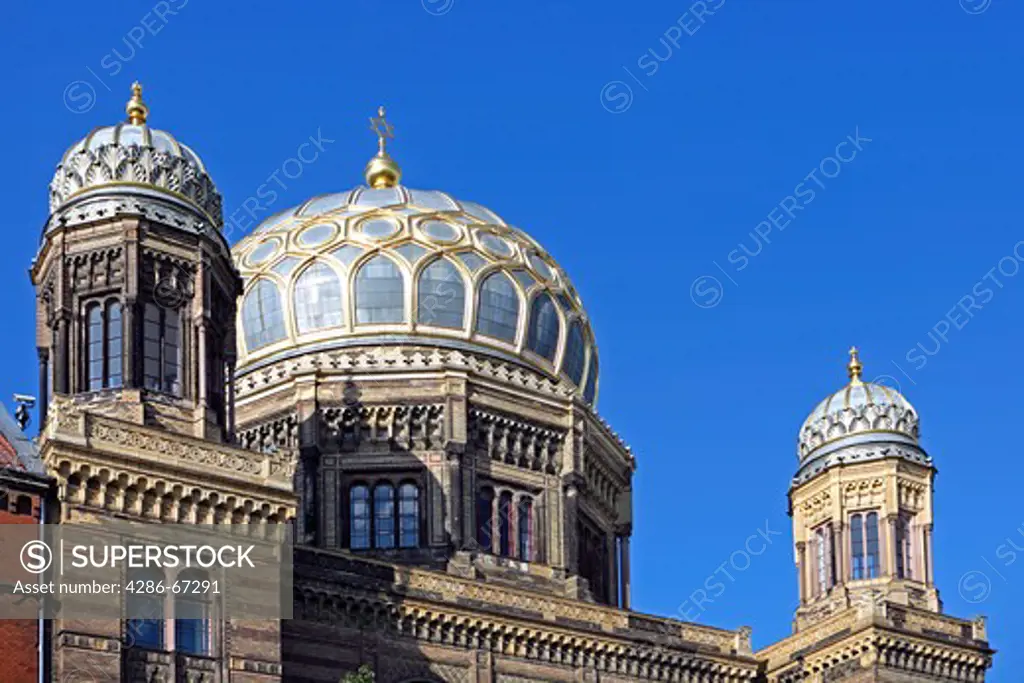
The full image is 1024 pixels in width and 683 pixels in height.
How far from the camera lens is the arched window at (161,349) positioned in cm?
→ 5844

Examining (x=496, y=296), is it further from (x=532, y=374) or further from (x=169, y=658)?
(x=169, y=658)

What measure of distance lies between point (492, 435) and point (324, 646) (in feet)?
39.2

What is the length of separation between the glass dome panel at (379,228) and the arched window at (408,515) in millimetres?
7230

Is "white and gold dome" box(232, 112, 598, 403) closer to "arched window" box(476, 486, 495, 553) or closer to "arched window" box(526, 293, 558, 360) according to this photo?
"arched window" box(526, 293, 558, 360)

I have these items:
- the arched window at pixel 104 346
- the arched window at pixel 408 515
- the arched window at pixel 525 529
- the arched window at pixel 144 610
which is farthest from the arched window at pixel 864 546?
the arched window at pixel 144 610

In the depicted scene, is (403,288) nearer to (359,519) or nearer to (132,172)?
(359,519)

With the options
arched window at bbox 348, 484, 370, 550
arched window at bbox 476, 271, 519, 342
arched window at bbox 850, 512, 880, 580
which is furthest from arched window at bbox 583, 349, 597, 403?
arched window at bbox 850, 512, 880, 580

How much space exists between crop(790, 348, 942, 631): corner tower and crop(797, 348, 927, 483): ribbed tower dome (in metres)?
0.03

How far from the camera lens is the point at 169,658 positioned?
178ft

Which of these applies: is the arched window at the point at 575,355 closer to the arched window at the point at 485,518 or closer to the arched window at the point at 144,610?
the arched window at the point at 485,518

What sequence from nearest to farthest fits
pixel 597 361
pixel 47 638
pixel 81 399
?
pixel 47 638 < pixel 81 399 < pixel 597 361

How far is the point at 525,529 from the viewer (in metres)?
70.4

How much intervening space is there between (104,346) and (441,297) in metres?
15.4

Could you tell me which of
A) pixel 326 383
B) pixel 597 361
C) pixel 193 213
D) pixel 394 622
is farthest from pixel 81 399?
pixel 597 361
